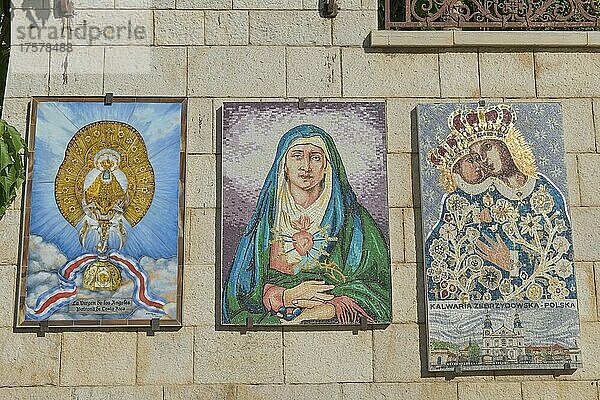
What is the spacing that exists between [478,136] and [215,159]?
1.59 meters

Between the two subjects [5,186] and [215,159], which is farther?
[215,159]

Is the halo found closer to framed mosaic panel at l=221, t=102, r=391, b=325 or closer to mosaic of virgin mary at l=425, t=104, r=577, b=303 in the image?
framed mosaic panel at l=221, t=102, r=391, b=325

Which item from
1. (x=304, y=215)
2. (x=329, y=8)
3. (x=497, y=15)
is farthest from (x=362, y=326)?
(x=497, y=15)

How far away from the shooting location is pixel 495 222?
4648 millimetres

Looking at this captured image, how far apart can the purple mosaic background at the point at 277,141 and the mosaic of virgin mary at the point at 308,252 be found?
0.17ft

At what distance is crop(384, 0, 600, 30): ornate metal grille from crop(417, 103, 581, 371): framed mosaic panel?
547mm

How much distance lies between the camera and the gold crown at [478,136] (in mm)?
4723

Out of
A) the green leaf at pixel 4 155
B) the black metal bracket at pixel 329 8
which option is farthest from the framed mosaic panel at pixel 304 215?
the green leaf at pixel 4 155

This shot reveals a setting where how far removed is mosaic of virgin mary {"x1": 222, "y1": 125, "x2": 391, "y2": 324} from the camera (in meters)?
4.53

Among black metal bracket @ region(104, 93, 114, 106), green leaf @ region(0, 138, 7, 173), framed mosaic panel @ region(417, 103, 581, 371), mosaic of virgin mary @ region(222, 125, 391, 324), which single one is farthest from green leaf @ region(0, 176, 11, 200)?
framed mosaic panel @ region(417, 103, 581, 371)

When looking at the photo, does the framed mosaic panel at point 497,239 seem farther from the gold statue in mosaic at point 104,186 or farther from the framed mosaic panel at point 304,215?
the gold statue in mosaic at point 104,186

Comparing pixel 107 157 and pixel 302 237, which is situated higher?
pixel 107 157

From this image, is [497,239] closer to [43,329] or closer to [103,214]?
[103,214]

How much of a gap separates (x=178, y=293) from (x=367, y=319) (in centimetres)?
110
